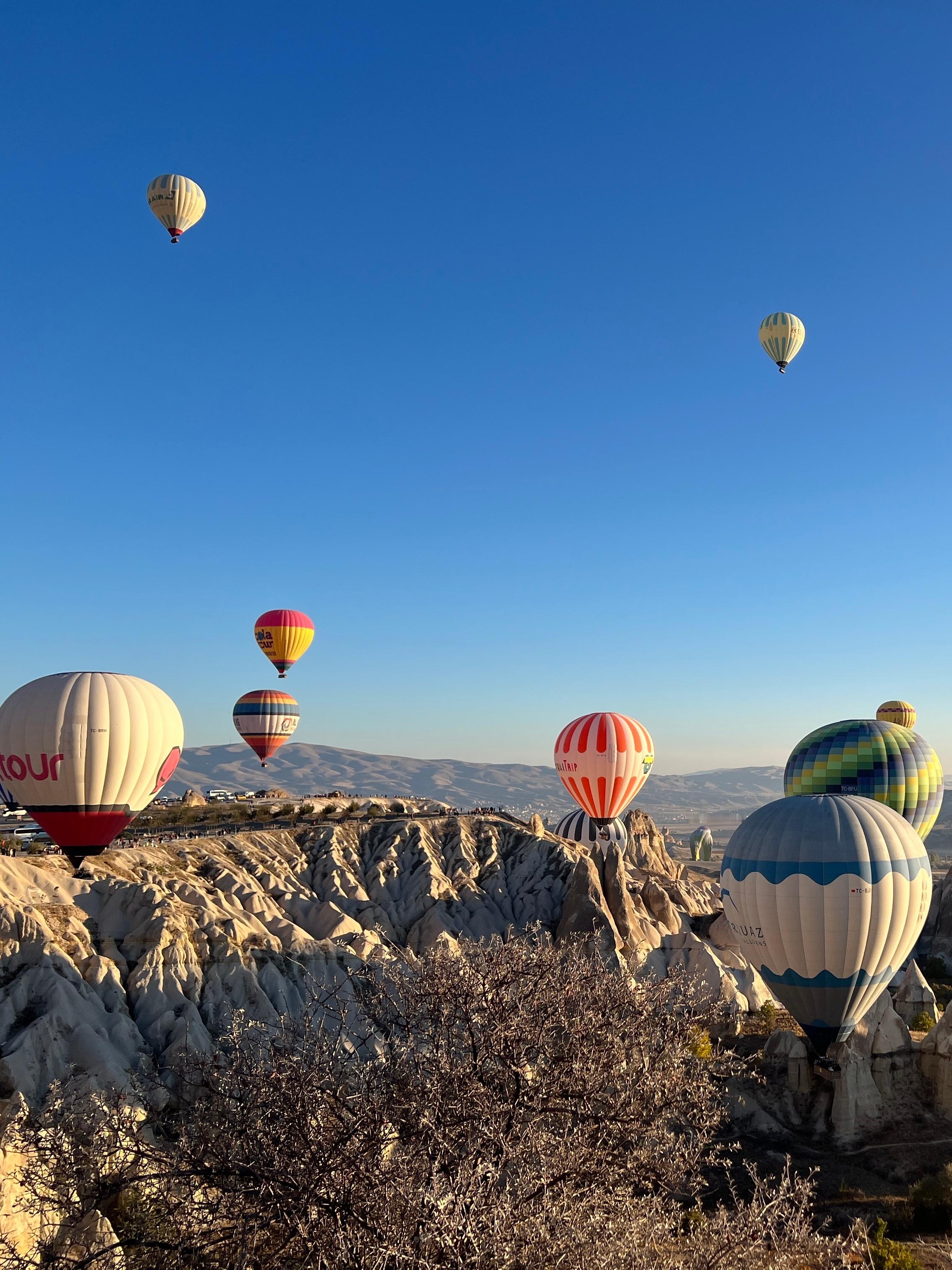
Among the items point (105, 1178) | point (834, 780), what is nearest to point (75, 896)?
point (105, 1178)

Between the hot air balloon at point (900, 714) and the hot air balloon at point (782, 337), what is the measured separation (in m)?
43.6

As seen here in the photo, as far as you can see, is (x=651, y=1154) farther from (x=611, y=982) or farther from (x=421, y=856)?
(x=421, y=856)

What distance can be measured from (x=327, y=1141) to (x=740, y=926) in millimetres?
24725

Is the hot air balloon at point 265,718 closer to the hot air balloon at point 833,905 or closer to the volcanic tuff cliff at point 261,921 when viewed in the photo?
the volcanic tuff cliff at point 261,921

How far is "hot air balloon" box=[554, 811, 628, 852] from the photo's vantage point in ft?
220

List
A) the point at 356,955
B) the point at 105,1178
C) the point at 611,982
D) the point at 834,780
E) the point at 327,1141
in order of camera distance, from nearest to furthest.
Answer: the point at 327,1141, the point at 105,1178, the point at 611,982, the point at 356,955, the point at 834,780

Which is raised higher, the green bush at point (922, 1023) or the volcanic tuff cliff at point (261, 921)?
the volcanic tuff cliff at point (261, 921)

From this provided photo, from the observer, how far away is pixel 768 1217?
11180 millimetres

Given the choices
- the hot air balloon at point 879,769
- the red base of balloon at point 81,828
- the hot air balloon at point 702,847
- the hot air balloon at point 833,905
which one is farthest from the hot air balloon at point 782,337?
the hot air balloon at point 702,847

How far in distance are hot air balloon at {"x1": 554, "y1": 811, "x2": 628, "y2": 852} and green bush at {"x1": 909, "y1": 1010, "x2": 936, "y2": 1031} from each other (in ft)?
87.6

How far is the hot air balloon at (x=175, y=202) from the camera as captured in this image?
47469 millimetres

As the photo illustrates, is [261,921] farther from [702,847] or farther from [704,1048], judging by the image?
[702,847]

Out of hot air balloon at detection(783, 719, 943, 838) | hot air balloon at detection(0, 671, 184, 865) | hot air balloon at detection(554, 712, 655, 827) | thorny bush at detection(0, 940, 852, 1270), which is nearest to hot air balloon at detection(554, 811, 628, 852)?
hot air balloon at detection(554, 712, 655, 827)

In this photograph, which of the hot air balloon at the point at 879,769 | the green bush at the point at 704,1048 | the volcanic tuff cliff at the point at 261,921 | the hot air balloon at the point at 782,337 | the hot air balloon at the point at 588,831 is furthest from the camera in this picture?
the hot air balloon at the point at 588,831
